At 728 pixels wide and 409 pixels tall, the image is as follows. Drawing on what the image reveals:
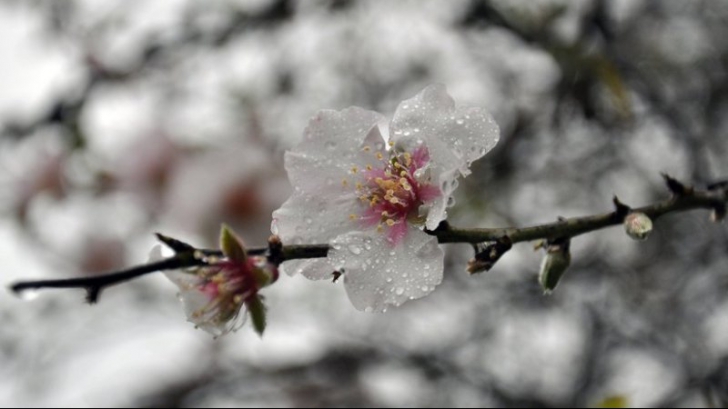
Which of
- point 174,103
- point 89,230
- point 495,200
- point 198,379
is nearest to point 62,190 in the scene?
point 89,230

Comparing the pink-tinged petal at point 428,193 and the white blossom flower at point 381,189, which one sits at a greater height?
the white blossom flower at point 381,189

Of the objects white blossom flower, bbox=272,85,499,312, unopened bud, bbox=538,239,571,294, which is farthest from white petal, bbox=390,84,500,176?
unopened bud, bbox=538,239,571,294

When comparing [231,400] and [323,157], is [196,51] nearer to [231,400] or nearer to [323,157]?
[231,400]

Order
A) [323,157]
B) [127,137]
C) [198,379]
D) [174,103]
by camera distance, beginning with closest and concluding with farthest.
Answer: [323,157] < [127,137] < [174,103] < [198,379]

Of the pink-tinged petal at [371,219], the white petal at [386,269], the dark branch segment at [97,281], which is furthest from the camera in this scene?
the pink-tinged petal at [371,219]

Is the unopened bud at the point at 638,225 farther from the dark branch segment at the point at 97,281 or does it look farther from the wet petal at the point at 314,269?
the dark branch segment at the point at 97,281

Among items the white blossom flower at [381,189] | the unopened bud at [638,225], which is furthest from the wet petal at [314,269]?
the unopened bud at [638,225]

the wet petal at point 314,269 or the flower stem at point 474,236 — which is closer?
the flower stem at point 474,236

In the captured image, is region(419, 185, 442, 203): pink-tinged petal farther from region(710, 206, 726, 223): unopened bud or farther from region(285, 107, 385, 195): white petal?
region(710, 206, 726, 223): unopened bud
